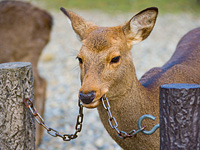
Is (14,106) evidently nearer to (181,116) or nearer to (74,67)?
(74,67)

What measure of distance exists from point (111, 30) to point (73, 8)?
14745 mm

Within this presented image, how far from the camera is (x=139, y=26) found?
310 cm

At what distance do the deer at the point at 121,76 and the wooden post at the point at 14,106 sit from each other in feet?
1.48

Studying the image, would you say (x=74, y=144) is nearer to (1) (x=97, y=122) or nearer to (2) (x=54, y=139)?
(2) (x=54, y=139)

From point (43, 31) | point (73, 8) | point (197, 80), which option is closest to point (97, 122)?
point (43, 31)

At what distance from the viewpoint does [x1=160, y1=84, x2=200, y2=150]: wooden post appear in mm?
1952

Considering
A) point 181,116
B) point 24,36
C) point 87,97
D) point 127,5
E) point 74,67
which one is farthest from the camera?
point 127,5

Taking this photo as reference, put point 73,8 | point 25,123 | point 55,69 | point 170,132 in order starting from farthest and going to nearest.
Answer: point 73,8 → point 55,69 → point 25,123 → point 170,132

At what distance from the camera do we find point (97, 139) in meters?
5.55

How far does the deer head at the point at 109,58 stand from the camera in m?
2.66

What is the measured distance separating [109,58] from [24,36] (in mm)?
2867

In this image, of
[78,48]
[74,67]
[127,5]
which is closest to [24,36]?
[74,67]

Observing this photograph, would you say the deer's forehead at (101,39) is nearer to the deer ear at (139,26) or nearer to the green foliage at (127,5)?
the deer ear at (139,26)

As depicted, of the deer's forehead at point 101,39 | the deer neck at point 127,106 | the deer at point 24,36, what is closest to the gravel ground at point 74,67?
the deer's forehead at point 101,39
